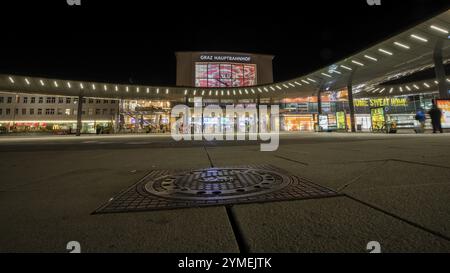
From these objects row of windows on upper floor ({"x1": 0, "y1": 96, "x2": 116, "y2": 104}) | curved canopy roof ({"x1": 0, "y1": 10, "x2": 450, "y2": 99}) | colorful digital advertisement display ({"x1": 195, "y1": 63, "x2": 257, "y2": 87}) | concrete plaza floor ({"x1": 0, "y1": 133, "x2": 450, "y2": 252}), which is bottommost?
concrete plaza floor ({"x1": 0, "y1": 133, "x2": 450, "y2": 252})

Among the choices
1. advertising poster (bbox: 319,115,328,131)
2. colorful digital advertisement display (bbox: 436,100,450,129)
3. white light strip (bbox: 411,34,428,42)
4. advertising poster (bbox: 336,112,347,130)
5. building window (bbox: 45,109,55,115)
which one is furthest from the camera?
building window (bbox: 45,109,55,115)

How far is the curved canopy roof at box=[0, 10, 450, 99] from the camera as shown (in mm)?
13578

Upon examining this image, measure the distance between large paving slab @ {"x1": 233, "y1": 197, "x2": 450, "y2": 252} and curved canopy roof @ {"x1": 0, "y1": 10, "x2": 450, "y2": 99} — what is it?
50.6 feet

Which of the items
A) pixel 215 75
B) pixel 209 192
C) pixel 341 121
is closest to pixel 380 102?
pixel 341 121

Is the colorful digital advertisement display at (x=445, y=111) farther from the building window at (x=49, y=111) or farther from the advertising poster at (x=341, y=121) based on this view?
the building window at (x=49, y=111)

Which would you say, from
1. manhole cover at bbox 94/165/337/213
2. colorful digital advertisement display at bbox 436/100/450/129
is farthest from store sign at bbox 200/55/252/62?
manhole cover at bbox 94/165/337/213

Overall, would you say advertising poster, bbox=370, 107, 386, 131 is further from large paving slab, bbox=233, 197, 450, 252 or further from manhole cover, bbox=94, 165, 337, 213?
large paving slab, bbox=233, 197, 450, 252

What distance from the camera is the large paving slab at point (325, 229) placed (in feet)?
3.16

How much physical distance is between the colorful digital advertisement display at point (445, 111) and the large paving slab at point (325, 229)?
698 inches

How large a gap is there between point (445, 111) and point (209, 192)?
1892 cm

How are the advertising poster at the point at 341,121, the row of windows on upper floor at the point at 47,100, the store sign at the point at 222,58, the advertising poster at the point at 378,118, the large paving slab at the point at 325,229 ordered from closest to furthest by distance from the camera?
the large paving slab at the point at 325,229 → the advertising poster at the point at 378,118 → the advertising poster at the point at 341,121 → the store sign at the point at 222,58 → the row of windows on upper floor at the point at 47,100

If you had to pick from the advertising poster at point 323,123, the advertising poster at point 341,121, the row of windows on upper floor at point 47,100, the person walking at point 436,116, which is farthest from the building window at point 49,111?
the person walking at point 436,116

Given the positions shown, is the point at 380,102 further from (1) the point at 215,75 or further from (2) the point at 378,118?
(1) the point at 215,75

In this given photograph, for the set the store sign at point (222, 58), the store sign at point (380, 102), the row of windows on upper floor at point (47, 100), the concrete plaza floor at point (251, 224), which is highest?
the store sign at point (222, 58)
